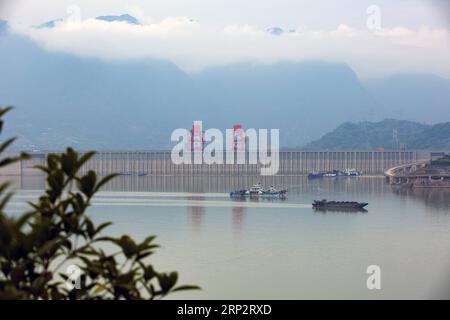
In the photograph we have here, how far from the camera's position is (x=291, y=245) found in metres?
14.5

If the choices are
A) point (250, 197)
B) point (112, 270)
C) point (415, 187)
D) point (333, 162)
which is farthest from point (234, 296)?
point (333, 162)

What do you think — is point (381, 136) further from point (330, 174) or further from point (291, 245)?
point (291, 245)

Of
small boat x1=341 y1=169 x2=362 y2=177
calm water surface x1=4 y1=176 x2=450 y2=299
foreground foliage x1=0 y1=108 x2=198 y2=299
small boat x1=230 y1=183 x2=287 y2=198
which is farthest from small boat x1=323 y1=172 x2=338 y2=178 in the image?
foreground foliage x1=0 y1=108 x2=198 y2=299

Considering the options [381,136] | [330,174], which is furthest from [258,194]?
[381,136]

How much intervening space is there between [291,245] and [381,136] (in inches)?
2811

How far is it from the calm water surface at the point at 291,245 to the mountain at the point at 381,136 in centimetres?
5246

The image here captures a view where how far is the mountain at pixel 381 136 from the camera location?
77000mm

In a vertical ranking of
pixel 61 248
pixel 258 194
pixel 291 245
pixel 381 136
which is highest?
pixel 381 136

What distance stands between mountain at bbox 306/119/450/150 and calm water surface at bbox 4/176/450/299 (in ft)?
172

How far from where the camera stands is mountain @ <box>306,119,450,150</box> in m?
77.0

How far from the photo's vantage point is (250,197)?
29.3 metres
